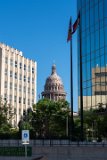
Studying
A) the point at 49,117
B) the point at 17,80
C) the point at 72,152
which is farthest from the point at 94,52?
the point at 17,80

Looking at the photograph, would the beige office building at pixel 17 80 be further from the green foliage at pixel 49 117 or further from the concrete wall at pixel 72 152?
the concrete wall at pixel 72 152

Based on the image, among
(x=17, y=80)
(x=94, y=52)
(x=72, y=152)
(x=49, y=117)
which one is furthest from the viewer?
(x=17, y=80)

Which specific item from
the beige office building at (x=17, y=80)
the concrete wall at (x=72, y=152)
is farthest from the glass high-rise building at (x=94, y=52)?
the beige office building at (x=17, y=80)

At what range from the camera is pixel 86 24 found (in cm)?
6325

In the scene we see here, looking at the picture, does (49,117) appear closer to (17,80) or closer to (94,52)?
(94,52)

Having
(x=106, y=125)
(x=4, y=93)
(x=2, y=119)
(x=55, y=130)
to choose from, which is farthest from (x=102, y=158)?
(x=4, y=93)

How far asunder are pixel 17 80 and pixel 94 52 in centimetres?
11160

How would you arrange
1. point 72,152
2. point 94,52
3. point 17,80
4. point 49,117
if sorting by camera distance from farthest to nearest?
point 17,80
point 49,117
point 94,52
point 72,152

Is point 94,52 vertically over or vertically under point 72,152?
over

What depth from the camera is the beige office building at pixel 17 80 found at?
162 m

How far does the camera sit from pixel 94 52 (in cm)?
6034

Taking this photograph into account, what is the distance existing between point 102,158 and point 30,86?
459 ft

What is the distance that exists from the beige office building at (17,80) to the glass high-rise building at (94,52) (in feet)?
316

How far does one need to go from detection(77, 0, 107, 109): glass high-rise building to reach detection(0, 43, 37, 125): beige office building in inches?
3793
